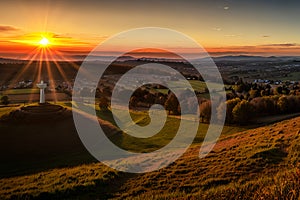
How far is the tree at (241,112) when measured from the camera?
56.8 metres

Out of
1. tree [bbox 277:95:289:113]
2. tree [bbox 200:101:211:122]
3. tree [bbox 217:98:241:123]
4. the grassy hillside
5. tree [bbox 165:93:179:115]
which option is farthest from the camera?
tree [bbox 165:93:179:115]

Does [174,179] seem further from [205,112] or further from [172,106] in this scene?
[172,106]

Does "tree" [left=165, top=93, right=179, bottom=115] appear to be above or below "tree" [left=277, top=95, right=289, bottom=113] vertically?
below

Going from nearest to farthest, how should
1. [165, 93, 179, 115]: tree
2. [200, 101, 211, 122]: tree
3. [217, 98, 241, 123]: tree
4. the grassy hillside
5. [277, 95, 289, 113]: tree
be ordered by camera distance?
1. the grassy hillside
2. [217, 98, 241, 123]: tree
3. [200, 101, 211, 122]: tree
4. [277, 95, 289, 113]: tree
5. [165, 93, 179, 115]: tree

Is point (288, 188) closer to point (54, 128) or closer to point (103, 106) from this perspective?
point (54, 128)

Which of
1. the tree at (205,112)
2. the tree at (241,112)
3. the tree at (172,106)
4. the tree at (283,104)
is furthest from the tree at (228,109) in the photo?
the tree at (172,106)

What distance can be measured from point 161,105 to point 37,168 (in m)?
54.9

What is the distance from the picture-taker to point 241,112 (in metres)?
56.7

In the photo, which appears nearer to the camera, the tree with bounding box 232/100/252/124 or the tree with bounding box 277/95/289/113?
the tree with bounding box 232/100/252/124

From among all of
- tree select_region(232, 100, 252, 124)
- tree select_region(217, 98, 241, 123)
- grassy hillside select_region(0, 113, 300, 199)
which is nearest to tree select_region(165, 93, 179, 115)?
tree select_region(217, 98, 241, 123)

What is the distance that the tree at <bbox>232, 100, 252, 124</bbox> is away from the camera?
56.8 m

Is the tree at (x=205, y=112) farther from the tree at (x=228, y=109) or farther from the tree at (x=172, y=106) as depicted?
the tree at (x=172, y=106)

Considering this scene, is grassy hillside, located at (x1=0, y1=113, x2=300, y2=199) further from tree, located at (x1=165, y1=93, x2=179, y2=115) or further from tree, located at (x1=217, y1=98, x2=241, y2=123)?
tree, located at (x1=165, y1=93, x2=179, y2=115)

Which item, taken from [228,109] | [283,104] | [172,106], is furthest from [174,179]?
[172,106]
